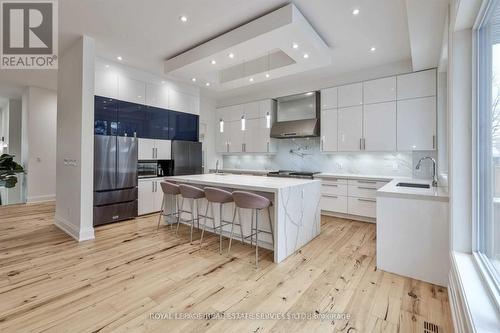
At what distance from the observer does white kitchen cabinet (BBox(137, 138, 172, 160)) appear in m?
4.62

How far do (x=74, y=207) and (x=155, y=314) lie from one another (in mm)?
2651

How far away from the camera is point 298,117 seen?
18.4ft

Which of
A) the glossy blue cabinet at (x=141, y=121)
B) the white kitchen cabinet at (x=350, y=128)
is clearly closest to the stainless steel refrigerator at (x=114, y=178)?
the glossy blue cabinet at (x=141, y=121)

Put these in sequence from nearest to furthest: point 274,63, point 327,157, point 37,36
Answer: point 37,36
point 274,63
point 327,157

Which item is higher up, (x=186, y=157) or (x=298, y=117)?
(x=298, y=117)

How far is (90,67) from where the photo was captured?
3.42 meters

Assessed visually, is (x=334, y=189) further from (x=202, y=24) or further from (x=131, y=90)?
(x=131, y=90)

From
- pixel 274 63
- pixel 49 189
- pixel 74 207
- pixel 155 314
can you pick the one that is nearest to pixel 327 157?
pixel 274 63

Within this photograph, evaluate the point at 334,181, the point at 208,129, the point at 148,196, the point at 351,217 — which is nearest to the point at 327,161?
the point at 334,181

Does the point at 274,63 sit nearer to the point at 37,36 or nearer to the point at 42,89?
the point at 37,36

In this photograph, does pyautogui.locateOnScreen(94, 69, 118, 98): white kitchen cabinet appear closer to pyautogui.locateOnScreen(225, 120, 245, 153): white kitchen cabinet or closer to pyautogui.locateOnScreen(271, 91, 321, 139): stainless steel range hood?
pyautogui.locateOnScreen(225, 120, 245, 153): white kitchen cabinet

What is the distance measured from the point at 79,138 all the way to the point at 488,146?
4.60 meters

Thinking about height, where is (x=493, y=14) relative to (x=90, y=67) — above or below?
below

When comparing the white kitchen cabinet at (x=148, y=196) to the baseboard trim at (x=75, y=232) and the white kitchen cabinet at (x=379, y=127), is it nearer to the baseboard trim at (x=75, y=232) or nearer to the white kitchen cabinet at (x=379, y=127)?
the baseboard trim at (x=75, y=232)
